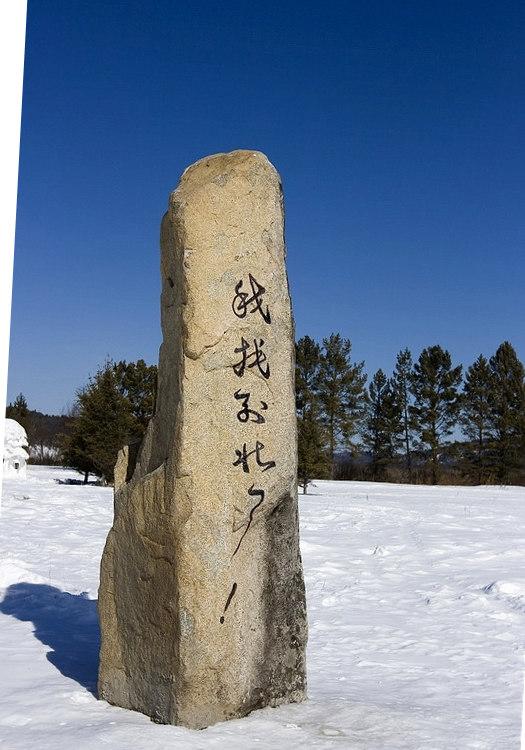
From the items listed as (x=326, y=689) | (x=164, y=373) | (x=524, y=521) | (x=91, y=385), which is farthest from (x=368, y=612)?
(x=91, y=385)

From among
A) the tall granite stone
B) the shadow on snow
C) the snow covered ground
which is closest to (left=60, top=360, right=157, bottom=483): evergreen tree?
the snow covered ground

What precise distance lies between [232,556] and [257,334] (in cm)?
128

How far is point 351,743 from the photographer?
3723 millimetres

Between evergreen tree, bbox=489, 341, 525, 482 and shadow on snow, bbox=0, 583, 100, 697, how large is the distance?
94.7 feet

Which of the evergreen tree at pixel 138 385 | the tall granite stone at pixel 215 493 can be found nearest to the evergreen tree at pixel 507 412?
the evergreen tree at pixel 138 385

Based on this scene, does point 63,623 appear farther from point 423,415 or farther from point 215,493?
point 423,415

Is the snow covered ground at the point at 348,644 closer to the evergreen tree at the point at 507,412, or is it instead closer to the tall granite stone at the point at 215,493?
the tall granite stone at the point at 215,493

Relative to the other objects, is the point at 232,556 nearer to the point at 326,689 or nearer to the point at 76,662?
the point at 326,689

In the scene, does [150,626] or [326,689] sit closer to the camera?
[150,626]

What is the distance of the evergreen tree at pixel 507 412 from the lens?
33.2 metres

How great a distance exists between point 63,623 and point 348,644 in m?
2.37

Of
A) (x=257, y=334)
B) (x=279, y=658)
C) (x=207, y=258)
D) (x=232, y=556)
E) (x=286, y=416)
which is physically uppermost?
(x=207, y=258)

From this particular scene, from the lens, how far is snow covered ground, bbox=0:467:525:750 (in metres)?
3.86

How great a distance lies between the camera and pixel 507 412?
33.3 meters
